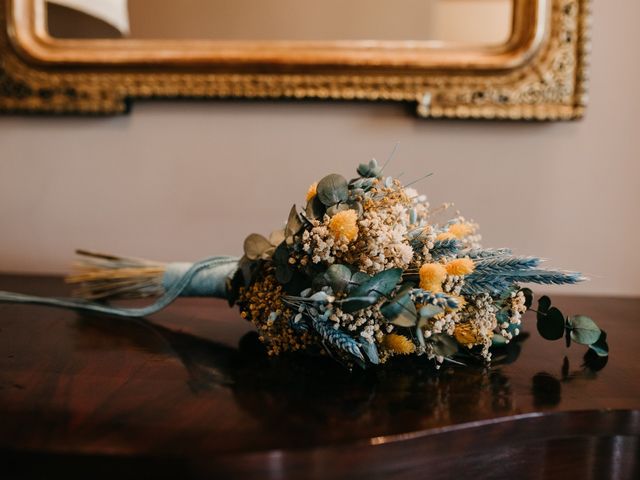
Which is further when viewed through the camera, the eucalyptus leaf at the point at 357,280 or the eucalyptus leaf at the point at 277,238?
the eucalyptus leaf at the point at 277,238

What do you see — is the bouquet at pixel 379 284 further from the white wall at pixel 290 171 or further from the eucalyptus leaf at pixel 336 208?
the white wall at pixel 290 171

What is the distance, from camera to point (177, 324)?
769mm

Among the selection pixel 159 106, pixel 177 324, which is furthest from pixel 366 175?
pixel 159 106

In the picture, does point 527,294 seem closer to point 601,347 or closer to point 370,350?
point 601,347

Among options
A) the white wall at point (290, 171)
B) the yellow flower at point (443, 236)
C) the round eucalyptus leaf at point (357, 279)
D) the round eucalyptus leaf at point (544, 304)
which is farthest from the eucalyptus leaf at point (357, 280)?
the white wall at point (290, 171)

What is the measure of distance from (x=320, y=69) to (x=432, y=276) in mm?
608

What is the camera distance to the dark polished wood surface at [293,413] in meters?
0.40

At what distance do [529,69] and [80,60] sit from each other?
0.85 m

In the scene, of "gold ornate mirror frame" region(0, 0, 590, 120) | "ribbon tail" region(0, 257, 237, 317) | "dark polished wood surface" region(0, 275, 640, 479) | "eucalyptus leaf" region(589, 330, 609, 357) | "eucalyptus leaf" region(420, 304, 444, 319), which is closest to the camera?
"dark polished wood surface" region(0, 275, 640, 479)

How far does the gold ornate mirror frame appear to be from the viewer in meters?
1.02

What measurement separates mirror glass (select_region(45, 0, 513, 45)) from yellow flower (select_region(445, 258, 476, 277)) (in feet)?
1.99

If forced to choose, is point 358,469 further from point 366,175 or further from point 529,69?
point 529,69

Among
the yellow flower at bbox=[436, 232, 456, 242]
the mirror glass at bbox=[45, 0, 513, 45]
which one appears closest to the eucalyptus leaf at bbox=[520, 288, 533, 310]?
the yellow flower at bbox=[436, 232, 456, 242]

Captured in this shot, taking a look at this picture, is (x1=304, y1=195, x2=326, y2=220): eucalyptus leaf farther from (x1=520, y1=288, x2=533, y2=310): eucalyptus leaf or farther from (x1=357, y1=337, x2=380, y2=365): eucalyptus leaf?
(x1=520, y1=288, x2=533, y2=310): eucalyptus leaf
